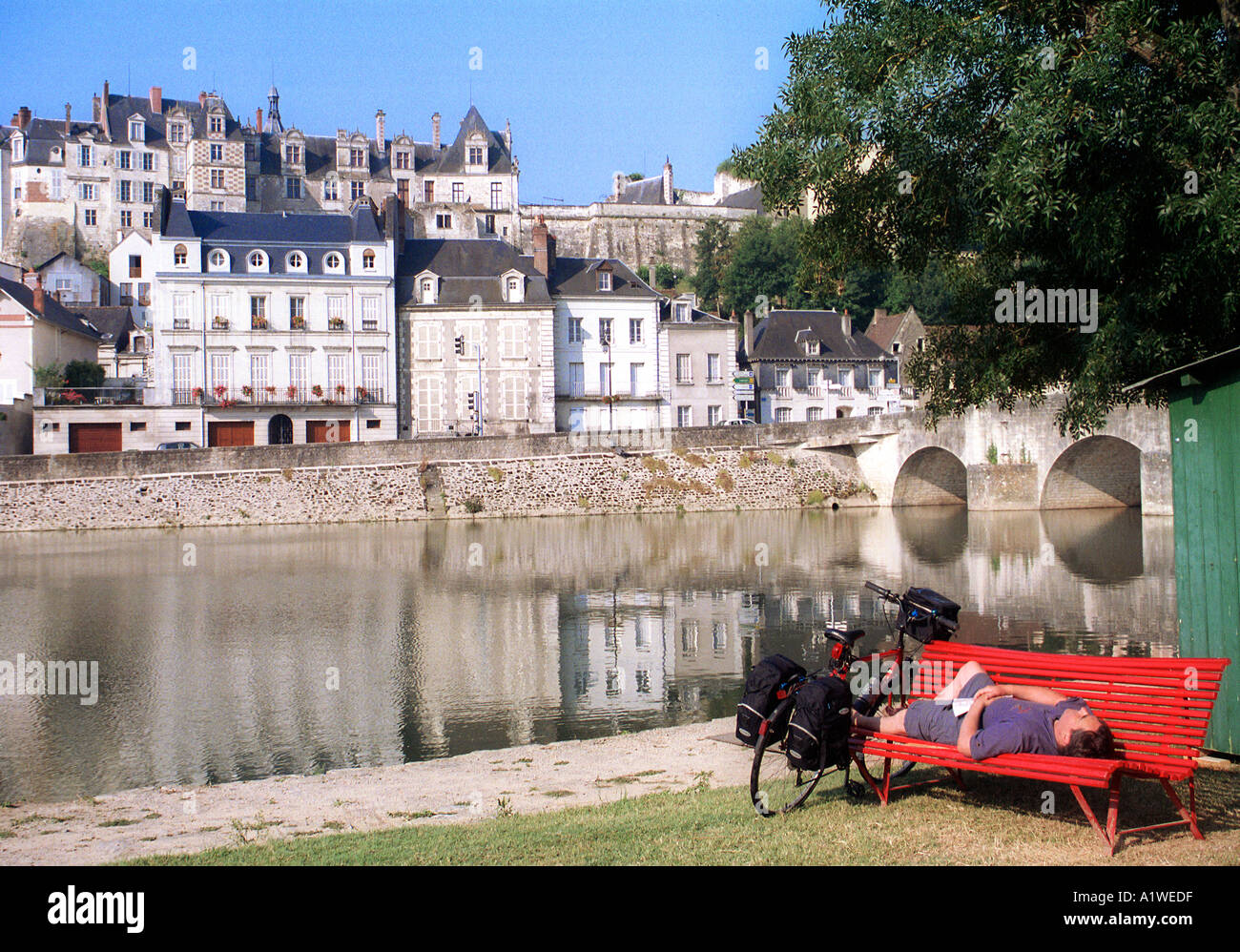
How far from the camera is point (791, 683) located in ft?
20.1

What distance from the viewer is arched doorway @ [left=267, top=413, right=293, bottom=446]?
41.3 meters

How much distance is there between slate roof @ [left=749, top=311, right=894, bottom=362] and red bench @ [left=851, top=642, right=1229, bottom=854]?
42.6 m

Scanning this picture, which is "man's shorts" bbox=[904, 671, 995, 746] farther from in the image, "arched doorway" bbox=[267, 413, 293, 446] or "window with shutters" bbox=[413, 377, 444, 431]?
"window with shutters" bbox=[413, 377, 444, 431]

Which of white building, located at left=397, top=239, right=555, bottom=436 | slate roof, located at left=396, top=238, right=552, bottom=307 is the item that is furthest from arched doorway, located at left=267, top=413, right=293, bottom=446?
slate roof, located at left=396, top=238, right=552, bottom=307

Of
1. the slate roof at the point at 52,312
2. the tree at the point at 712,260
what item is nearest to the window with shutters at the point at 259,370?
the slate roof at the point at 52,312

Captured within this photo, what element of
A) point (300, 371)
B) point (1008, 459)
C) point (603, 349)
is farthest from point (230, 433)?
point (1008, 459)

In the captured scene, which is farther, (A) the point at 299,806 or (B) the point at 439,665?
(B) the point at 439,665

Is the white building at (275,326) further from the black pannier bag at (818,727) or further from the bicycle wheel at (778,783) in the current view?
the black pannier bag at (818,727)

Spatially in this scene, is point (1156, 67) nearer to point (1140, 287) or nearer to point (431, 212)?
point (1140, 287)

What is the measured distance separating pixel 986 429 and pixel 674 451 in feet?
32.6

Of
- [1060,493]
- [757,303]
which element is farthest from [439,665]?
[757,303]

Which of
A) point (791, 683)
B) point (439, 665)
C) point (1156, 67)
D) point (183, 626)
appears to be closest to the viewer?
point (791, 683)

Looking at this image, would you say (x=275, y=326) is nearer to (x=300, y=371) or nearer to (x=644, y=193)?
(x=300, y=371)

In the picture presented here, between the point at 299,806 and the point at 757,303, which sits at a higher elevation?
the point at 757,303
